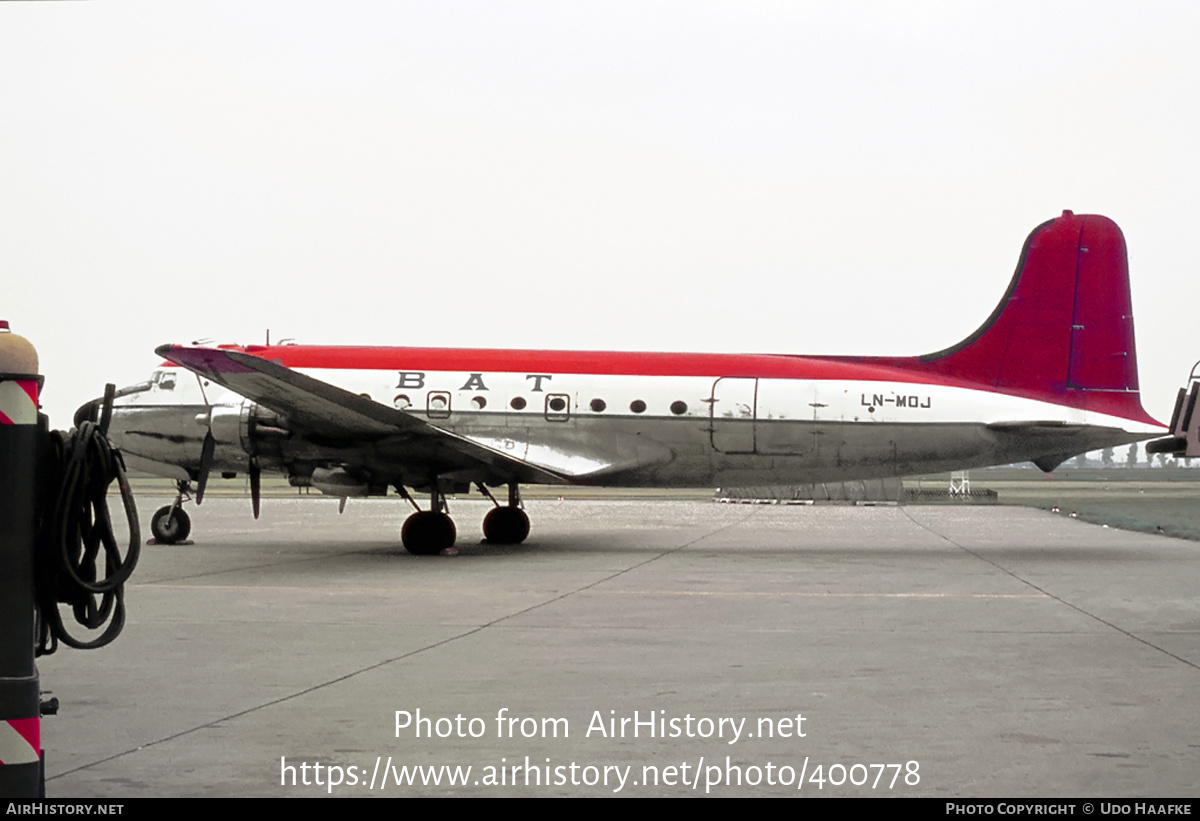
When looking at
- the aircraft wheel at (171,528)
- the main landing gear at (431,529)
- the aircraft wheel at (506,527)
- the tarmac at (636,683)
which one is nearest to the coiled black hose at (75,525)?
the tarmac at (636,683)

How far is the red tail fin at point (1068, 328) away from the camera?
20984 millimetres

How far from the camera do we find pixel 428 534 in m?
19.8

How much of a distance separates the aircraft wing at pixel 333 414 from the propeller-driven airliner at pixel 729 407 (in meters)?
0.12

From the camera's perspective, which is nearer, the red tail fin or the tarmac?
the tarmac

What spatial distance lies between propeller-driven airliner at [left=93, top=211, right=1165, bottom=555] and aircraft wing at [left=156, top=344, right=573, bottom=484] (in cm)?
12

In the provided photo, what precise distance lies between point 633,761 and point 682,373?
622 inches

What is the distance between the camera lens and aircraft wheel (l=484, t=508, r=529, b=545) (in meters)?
22.9

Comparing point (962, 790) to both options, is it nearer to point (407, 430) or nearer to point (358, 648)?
point (358, 648)

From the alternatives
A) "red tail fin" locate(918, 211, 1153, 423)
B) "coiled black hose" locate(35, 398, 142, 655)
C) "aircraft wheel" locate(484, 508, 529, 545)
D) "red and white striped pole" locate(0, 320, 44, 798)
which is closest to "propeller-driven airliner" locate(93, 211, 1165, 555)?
"red tail fin" locate(918, 211, 1153, 423)

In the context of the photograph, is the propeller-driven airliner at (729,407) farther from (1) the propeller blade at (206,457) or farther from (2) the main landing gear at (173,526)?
(1) the propeller blade at (206,457)

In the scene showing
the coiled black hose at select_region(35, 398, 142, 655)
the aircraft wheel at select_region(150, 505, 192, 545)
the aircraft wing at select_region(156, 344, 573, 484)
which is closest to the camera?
the coiled black hose at select_region(35, 398, 142, 655)

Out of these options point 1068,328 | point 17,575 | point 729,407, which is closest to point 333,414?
point 729,407

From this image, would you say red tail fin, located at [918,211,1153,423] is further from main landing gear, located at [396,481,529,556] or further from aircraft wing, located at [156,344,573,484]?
main landing gear, located at [396,481,529,556]

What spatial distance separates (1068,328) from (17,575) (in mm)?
20062
